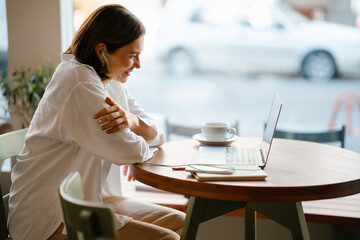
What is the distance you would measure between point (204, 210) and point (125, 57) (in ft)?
2.00

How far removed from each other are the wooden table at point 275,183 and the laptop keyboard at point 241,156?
0.06 meters

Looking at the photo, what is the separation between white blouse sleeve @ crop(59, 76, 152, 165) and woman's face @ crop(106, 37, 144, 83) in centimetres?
18

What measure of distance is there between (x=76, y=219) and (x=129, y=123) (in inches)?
24.8

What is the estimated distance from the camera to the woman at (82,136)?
1.40 meters

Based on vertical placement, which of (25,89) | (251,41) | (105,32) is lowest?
(25,89)

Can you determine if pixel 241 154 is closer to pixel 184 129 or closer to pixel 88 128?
pixel 88 128

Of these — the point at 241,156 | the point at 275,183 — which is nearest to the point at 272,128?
the point at 241,156

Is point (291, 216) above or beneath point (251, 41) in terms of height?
beneath

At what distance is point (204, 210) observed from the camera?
4.87 ft

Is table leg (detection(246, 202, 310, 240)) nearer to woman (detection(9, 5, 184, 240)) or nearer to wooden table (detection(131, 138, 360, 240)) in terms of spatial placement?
wooden table (detection(131, 138, 360, 240))

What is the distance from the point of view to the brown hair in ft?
4.91

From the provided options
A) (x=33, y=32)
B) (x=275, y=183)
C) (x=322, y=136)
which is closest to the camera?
(x=275, y=183)

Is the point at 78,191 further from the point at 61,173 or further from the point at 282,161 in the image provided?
the point at 282,161

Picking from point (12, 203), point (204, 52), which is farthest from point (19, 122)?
point (204, 52)
